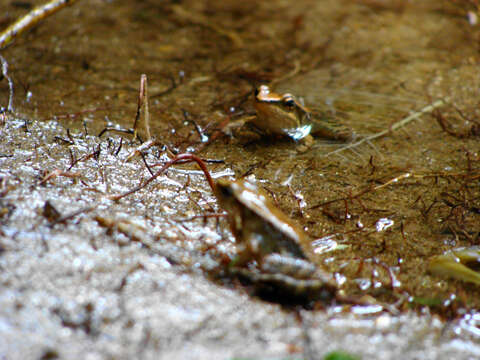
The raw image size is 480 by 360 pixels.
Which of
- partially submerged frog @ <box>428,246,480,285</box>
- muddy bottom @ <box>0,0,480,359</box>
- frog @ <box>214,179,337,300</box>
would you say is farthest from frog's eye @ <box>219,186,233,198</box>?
partially submerged frog @ <box>428,246,480,285</box>

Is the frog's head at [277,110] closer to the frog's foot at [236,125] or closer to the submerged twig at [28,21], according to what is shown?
the frog's foot at [236,125]

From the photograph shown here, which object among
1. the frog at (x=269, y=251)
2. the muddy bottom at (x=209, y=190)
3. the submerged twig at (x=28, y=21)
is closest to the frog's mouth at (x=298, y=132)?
the muddy bottom at (x=209, y=190)

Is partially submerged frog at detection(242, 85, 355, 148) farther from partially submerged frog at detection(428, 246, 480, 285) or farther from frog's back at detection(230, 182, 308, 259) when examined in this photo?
frog's back at detection(230, 182, 308, 259)

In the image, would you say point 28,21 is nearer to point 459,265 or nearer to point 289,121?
point 289,121

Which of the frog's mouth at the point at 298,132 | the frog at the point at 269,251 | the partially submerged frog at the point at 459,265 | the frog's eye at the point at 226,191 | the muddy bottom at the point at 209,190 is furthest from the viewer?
the frog's mouth at the point at 298,132

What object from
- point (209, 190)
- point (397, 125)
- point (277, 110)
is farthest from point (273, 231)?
point (397, 125)

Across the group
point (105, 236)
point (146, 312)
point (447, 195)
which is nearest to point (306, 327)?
point (146, 312)
